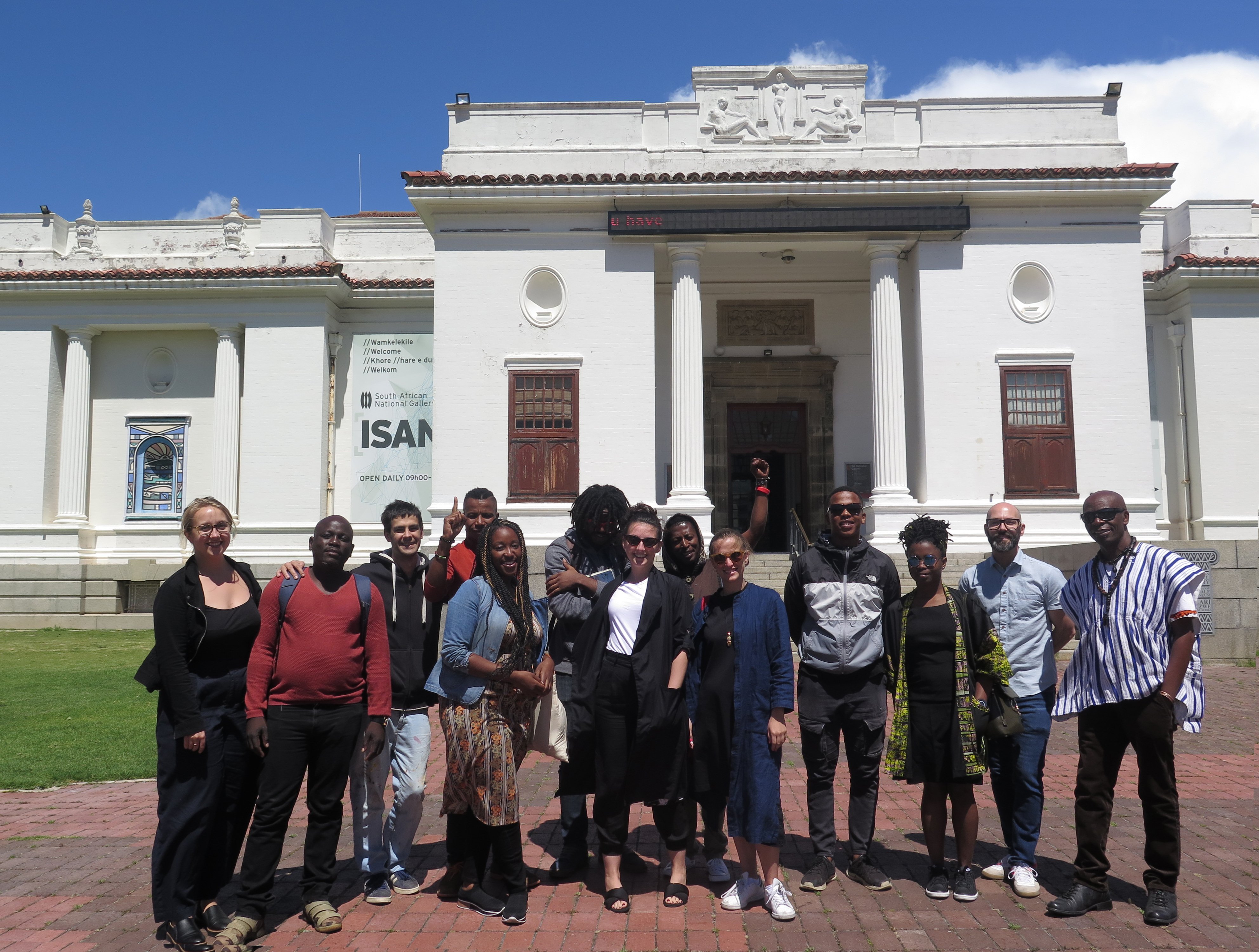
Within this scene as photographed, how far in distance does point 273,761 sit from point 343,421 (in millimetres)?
16207

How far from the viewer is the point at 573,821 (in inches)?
199

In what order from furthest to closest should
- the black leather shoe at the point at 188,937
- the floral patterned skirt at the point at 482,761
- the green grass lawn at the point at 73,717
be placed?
the green grass lawn at the point at 73,717 < the floral patterned skirt at the point at 482,761 < the black leather shoe at the point at 188,937

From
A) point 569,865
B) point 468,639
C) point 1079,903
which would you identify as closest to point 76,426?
point 468,639

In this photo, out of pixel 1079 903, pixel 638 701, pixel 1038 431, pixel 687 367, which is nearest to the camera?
pixel 1079 903

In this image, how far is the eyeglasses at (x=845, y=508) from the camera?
4.98 m

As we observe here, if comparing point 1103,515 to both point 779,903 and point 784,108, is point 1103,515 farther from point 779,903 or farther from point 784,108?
point 784,108

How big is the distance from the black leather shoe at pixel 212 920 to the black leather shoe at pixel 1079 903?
392 centimetres

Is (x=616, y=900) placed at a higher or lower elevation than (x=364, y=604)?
lower

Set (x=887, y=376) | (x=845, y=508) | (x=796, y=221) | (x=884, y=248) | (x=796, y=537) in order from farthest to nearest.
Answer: (x=796, y=537), (x=884, y=248), (x=887, y=376), (x=796, y=221), (x=845, y=508)

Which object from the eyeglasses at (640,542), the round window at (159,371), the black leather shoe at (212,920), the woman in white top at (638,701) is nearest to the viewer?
the black leather shoe at (212,920)

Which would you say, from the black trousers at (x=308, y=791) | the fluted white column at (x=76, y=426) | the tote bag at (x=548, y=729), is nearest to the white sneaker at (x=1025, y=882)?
the tote bag at (x=548, y=729)

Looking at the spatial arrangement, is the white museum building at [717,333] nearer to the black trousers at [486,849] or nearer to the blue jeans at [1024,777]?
the blue jeans at [1024,777]

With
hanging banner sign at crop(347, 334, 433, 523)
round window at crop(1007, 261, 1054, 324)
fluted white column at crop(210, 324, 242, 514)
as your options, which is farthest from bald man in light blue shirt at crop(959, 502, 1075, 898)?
fluted white column at crop(210, 324, 242, 514)

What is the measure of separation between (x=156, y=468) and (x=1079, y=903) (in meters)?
20.3
